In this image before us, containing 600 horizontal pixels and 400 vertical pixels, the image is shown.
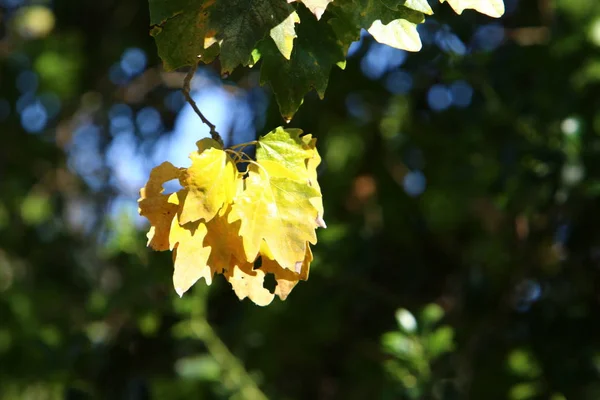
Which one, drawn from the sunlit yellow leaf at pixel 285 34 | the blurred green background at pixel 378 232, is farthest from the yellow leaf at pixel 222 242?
the blurred green background at pixel 378 232

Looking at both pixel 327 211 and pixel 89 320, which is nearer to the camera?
pixel 327 211

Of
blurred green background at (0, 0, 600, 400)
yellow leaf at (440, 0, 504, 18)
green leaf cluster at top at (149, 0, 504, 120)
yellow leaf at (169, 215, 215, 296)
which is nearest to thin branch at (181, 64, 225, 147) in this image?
green leaf cluster at top at (149, 0, 504, 120)

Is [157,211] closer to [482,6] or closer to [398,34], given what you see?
[398,34]

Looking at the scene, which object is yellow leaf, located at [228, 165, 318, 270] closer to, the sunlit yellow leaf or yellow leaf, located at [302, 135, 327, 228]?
yellow leaf, located at [302, 135, 327, 228]

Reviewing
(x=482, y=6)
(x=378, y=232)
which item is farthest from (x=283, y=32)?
(x=378, y=232)

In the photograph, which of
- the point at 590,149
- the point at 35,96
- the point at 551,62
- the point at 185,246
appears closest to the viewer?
the point at 185,246

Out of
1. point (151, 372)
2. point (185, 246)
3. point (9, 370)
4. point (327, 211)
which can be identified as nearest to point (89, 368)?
point (151, 372)

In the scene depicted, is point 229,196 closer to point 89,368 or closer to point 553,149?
point 553,149
